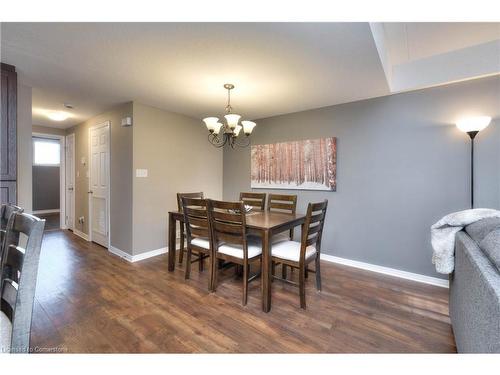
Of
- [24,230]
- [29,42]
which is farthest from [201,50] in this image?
[24,230]

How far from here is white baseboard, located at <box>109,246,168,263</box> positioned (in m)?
3.11

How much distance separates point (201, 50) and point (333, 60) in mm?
1117

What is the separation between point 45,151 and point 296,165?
24.6 feet

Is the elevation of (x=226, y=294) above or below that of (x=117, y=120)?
below

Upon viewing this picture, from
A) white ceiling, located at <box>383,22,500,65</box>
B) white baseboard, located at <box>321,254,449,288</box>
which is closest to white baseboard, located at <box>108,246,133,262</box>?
white baseboard, located at <box>321,254,449,288</box>

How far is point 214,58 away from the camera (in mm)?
1938

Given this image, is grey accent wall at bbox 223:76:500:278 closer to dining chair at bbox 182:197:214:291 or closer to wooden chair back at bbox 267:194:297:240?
wooden chair back at bbox 267:194:297:240

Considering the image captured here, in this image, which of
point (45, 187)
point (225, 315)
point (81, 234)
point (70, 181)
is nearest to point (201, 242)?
point (225, 315)

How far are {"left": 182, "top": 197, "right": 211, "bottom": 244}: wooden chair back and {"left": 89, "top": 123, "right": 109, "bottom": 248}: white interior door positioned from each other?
6.25ft

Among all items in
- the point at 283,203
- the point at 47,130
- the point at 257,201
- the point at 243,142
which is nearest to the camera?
the point at 283,203

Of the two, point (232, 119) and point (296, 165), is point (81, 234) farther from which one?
point (296, 165)
